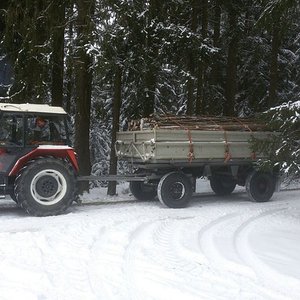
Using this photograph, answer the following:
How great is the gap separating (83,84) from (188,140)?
423cm

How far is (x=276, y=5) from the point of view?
10406mm

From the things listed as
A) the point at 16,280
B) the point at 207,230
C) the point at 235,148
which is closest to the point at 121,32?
the point at 235,148

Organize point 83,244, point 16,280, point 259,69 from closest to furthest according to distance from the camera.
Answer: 1. point 16,280
2. point 83,244
3. point 259,69

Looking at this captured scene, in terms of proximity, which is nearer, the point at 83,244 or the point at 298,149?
the point at 83,244

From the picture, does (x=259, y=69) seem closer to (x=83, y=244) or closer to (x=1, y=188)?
(x=1, y=188)

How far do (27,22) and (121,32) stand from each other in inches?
101

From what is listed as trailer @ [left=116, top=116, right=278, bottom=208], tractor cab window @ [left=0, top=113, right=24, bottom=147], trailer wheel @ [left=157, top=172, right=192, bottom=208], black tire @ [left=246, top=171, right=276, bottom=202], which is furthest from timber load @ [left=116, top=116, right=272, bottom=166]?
tractor cab window @ [left=0, top=113, right=24, bottom=147]

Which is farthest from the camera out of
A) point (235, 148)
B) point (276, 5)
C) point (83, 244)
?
point (235, 148)

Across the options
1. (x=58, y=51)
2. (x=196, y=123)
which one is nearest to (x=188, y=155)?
(x=196, y=123)

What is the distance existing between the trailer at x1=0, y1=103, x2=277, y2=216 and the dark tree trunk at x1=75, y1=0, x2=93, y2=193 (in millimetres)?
1814

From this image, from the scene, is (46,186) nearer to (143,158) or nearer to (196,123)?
(143,158)

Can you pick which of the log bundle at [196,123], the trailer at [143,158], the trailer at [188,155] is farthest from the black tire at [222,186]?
the log bundle at [196,123]

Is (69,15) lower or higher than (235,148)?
higher

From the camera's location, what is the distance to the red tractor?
31.4ft
